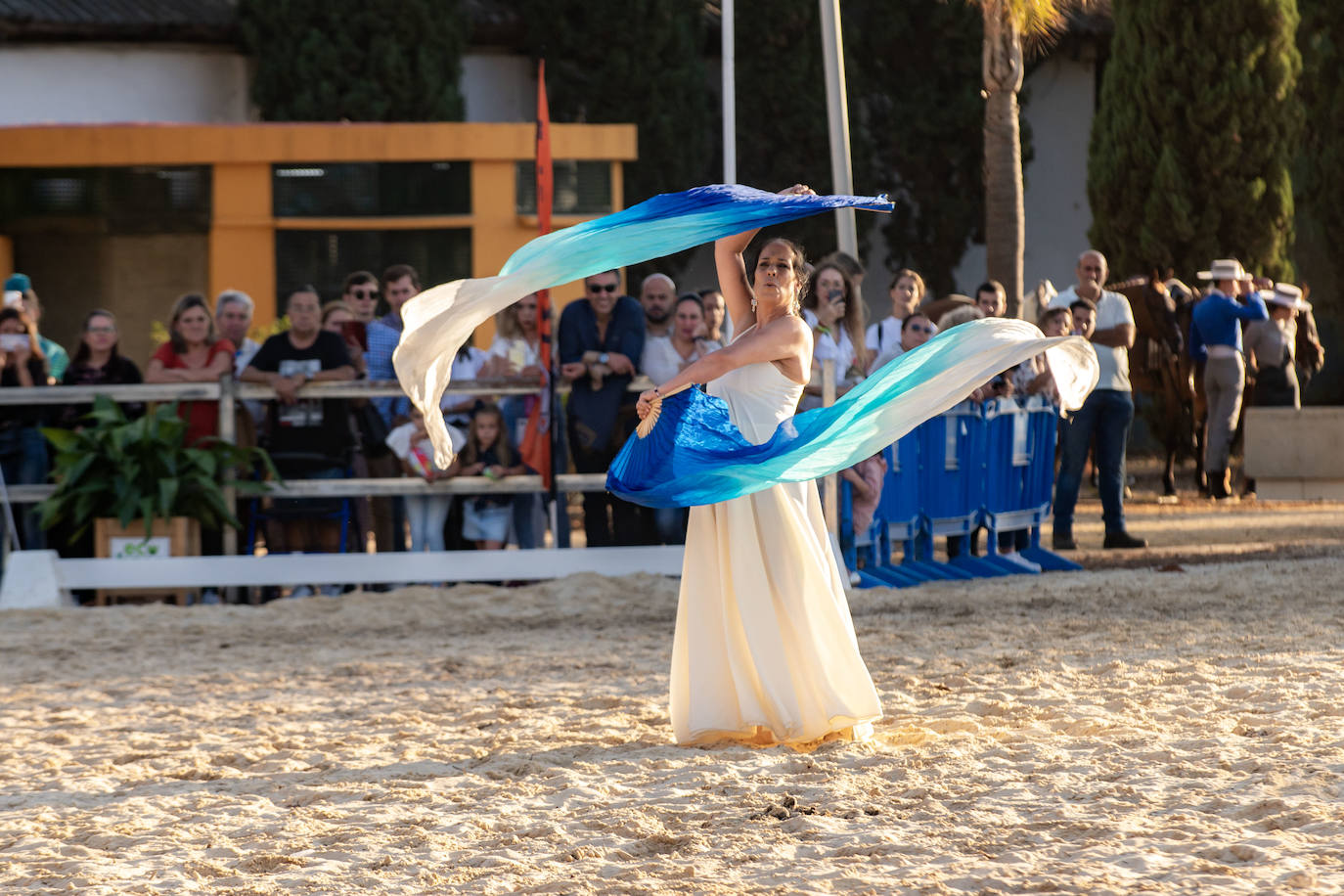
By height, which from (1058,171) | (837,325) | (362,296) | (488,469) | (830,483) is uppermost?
(1058,171)

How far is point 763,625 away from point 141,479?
5.79 m

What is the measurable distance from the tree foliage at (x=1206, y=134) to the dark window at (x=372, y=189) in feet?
29.1

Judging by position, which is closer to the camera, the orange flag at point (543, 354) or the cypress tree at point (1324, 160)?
the orange flag at point (543, 354)

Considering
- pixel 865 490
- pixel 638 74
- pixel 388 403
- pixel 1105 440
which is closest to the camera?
pixel 865 490

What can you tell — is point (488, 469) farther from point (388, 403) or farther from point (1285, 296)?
point (1285, 296)

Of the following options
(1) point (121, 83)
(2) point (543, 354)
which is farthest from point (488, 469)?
(1) point (121, 83)

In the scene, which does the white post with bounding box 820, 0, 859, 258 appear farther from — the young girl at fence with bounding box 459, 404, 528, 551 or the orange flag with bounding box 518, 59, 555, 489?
the young girl at fence with bounding box 459, 404, 528, 551

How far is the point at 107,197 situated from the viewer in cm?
1986

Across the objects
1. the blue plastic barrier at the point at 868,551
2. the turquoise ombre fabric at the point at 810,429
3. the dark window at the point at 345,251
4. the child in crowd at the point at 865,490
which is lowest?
the blue plastic barrier at the point at 868,551

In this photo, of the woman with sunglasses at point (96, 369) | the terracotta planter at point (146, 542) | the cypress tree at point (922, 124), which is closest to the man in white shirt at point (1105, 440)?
the terracotta planter at point (146, 542)

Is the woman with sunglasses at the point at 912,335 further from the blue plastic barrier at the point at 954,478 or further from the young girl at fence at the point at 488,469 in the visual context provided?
the young girl at fence at the point at 488,469

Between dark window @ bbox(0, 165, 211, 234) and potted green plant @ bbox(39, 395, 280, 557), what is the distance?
9.43m

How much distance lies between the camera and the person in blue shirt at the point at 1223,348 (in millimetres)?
16031

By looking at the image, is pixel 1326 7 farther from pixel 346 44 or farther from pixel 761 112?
pixel 346 44
